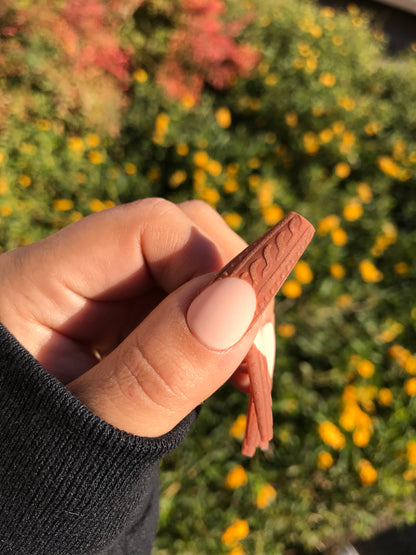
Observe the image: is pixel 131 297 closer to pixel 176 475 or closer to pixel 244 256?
pixel 244 256

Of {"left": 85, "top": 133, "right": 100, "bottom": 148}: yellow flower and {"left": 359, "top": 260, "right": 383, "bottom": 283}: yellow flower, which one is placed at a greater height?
{"left": 359, "top": 260, "right": 383, "bottom": 283}: yellow flower

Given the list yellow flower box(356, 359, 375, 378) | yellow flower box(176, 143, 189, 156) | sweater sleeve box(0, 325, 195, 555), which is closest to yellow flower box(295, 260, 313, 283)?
yellow flower box(356, 359, 375, 378)

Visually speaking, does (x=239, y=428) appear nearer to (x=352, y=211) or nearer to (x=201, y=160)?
(x=352, y=211)

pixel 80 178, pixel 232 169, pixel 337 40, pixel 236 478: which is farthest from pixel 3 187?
pixel 337 40

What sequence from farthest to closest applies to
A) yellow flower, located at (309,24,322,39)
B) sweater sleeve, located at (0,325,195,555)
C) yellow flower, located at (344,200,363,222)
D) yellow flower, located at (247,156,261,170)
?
yellow flower, located at (309,24,322,39) → yellow flower, located at (247,156,261,170) → yellow flower, located at (344,200,363,222) → sweater sleeve, located at (0,325,195,555)

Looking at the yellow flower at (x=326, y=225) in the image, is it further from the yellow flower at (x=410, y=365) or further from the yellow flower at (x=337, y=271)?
the yellow flower at (x=410, y=365)

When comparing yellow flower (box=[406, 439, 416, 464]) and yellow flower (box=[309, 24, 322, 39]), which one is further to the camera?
yellow flower (box=[309, 24, 322, 39])

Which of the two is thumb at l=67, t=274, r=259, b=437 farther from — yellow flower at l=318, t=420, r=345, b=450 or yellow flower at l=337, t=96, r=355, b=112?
yellow flower at l=337, t=96, r=355, b=112

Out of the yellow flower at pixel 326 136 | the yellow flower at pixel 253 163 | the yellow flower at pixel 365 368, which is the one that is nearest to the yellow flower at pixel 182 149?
the yellow flower at pixel 253 163
